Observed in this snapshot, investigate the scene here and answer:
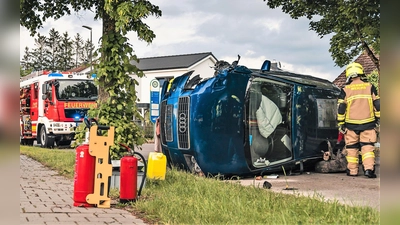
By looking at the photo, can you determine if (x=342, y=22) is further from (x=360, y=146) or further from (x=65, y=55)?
(x=65, y=55)

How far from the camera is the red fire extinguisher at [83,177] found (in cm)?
609

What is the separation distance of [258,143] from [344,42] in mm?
4072

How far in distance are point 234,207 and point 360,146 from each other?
4142 millimetres

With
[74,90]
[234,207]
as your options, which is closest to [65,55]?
[74,90]

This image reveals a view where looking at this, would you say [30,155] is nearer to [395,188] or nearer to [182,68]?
[182,68]

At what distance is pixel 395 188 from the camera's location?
3273mm

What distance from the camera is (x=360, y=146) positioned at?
8.62m

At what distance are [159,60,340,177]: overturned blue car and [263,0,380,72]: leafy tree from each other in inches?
56.9

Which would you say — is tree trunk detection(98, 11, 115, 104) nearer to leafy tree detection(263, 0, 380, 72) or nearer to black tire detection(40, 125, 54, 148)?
leafy tree detection(263, 0, 380, 72)

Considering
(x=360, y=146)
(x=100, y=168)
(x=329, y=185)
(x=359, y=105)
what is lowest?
(x=329, y=185)

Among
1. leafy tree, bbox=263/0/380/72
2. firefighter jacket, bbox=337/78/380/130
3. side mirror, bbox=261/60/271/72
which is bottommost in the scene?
firefighter jacket, bbox=337/78/380/130

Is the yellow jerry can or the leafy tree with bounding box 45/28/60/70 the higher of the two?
the leafy tree with bounding box 45/28/60/70

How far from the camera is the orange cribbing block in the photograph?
605 cm

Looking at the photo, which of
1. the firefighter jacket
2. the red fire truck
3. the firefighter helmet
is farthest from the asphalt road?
the red fire truck
